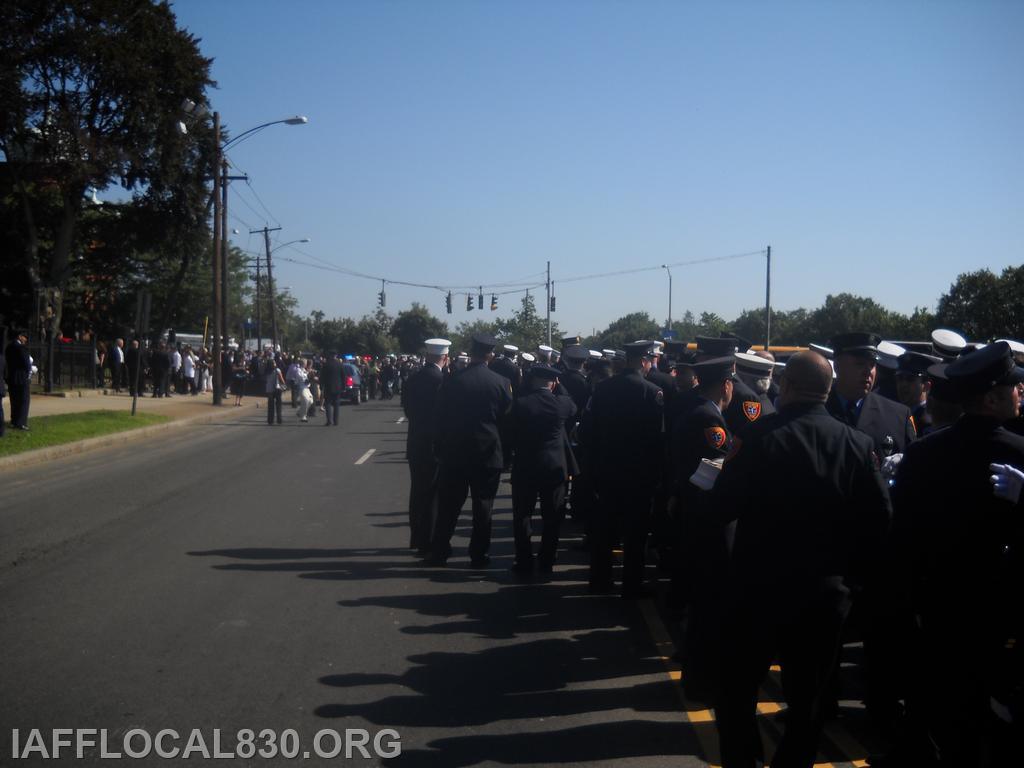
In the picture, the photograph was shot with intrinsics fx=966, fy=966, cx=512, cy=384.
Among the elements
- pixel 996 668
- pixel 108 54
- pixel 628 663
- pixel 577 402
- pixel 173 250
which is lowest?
pixel 628 663

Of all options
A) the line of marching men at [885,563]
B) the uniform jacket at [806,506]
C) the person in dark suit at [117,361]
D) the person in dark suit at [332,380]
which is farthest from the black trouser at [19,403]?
the uniform jacket at [806,506]

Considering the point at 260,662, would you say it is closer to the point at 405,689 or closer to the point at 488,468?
the point at 405,689

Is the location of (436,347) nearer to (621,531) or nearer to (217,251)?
(621,531)

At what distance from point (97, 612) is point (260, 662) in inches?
67.7

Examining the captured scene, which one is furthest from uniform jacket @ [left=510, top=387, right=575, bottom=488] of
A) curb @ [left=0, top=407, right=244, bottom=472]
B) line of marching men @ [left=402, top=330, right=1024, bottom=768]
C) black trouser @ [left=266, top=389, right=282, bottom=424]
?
black trouser @ [left=266, top=389, right=282, bottom=424]

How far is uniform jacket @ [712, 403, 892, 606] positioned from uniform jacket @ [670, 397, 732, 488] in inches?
59.6

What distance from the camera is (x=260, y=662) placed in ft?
19.1

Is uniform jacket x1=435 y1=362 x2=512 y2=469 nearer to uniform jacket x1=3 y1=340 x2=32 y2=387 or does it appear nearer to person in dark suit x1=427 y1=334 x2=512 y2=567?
person in dark suit x1=427 y1=334 x2=512 y2=567

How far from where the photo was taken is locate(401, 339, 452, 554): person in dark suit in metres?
9.20

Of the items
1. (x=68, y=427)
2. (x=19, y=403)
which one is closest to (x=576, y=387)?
(x=19, y=403)

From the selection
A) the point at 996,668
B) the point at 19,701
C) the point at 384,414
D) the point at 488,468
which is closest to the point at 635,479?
the point at 488,468

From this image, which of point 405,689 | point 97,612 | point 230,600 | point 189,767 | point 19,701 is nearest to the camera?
point 189,767

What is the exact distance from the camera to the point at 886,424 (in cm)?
584

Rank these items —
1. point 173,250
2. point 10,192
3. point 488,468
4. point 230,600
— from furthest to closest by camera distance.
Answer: point 173,250
point 10,192
point 488,468
point 230,600
